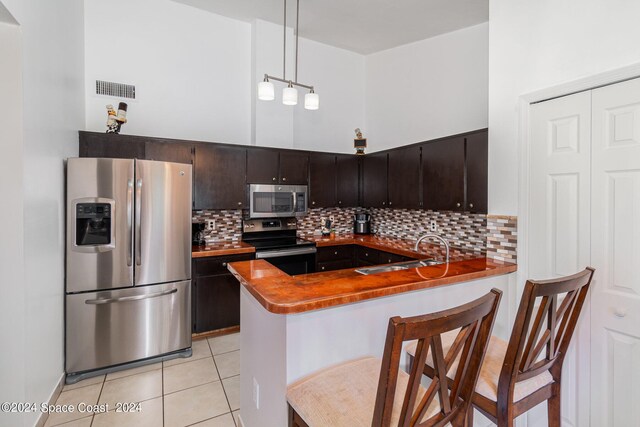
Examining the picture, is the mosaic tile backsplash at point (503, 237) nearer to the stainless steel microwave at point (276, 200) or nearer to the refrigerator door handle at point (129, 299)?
the stainless steel microwave at point (276, 200)

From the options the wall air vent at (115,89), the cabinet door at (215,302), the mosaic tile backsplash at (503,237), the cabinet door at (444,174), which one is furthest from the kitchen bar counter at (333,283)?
the wall air vent at (115,89)

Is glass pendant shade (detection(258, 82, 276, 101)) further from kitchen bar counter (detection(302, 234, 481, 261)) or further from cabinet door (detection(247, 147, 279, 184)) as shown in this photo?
kitchen bar counter (detection(302, 234, 481, 261))

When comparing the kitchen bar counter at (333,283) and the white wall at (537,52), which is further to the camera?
the white wall at (537,52)

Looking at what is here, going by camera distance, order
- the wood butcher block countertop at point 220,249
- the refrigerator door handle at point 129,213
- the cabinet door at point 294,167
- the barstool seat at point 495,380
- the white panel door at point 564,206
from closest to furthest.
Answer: the barstool seat at point 495,380, the white panel door at point 564,206, the refrigerator door handle at point 129,213, the wood butcher block countertop at point 220,249, the cabinet door at point 294,167

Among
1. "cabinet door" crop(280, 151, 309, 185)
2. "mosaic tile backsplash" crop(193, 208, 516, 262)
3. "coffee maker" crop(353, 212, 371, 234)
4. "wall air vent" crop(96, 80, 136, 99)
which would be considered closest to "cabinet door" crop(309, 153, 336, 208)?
"cabinet door" crop(280, 151, 309, 185)

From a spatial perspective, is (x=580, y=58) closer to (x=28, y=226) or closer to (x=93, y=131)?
(x=28, y=226)

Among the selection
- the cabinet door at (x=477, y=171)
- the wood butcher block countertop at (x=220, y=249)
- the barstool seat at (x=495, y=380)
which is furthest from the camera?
the wood butcher block countertop at (x=220, y=249)

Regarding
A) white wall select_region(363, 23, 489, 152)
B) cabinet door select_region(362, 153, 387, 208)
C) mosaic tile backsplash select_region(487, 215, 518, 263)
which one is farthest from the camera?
cabinet door select_region(362, 153, 387, 208)

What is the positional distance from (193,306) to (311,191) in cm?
197

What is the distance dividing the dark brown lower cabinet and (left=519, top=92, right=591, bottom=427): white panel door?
2627 millimetres

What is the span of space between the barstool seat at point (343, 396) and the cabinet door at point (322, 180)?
2814 millimetres

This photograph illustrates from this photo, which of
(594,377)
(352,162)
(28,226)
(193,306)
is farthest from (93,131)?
(594,377)

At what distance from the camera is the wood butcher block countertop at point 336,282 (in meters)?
1.37

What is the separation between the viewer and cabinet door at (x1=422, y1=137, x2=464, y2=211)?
9.71 ft
